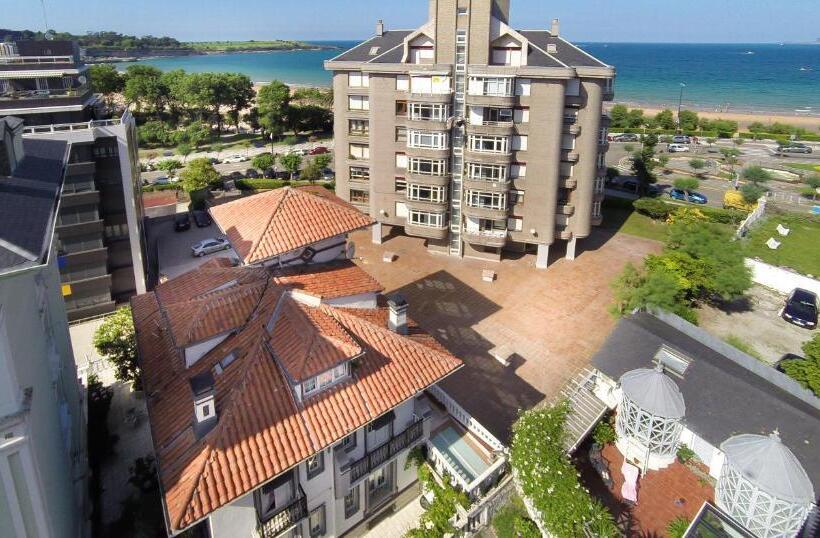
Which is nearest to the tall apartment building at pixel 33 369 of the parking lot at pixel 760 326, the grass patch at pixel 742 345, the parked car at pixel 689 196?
the grass patch at pixel 742 345

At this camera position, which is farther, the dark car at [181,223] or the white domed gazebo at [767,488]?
the dark car at [181,223]

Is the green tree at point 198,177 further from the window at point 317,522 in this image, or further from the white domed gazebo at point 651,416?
the white domed gazebo at point 651,416

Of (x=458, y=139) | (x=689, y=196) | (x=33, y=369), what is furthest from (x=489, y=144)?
(x=689, y=196)

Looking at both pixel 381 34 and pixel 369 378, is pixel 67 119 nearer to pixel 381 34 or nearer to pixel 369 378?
pixel 381 34

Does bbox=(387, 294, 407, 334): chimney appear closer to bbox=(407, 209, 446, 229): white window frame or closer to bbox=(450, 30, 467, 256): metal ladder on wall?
bbox=(407, 209, 446, 229): white window frame

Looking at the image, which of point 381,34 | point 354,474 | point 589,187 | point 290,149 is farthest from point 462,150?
point 290,149
